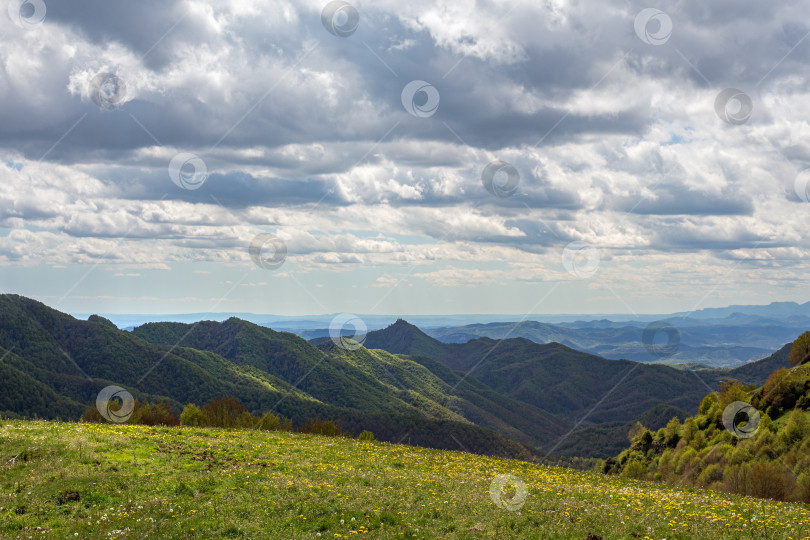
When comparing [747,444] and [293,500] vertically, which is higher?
[293,500]

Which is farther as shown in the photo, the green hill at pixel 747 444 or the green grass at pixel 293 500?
the green hill at pixel 747 444

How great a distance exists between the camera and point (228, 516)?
64.6ft

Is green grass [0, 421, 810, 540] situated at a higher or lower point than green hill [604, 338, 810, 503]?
higher

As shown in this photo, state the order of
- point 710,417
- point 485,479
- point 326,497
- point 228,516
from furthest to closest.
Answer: point 710,417 < point 485,479 < point 326,497 < point 228,516

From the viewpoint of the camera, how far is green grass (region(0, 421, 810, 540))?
61.6ft

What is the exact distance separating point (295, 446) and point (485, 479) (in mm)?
12803

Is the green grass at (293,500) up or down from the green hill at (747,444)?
up

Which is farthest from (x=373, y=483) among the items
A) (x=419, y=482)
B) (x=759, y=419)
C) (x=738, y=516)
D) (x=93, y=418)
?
(x=759, y=419)

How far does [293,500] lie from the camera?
70.4 ft

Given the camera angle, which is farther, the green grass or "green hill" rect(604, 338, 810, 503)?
"green hill" rect(604, 338, 810, 503)

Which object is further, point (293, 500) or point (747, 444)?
point (747, 444)

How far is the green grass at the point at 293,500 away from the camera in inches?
739

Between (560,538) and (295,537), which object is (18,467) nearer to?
(295,537)

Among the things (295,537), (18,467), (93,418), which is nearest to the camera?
(295,537)
